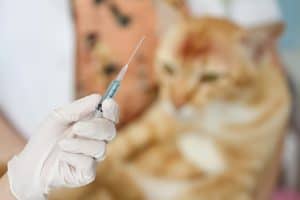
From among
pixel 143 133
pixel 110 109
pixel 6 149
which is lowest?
pixel 143 133

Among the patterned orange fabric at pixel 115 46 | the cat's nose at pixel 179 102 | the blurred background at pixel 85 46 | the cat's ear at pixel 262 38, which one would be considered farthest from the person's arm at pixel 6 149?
the cat's ear at pixel 262 38

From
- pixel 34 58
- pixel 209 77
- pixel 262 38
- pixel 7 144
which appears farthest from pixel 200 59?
pixel 7 144

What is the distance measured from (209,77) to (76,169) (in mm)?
637

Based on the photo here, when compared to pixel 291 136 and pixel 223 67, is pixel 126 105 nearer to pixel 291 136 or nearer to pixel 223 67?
pixel 223 67

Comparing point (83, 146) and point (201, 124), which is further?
point (201, 124)

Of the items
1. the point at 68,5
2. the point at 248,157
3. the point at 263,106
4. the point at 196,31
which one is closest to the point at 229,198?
the point at 248,157

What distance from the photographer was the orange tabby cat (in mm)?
1276

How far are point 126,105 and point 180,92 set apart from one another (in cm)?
11

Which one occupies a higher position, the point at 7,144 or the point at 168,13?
the point at 168,13

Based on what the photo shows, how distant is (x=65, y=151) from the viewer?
69 centimetres

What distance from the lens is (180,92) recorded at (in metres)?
Result: 1.27

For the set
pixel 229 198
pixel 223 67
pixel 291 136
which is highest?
pixel 223 67

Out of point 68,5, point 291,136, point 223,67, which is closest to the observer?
point 68,5

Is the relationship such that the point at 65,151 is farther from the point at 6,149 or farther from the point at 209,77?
the point at 209,77
